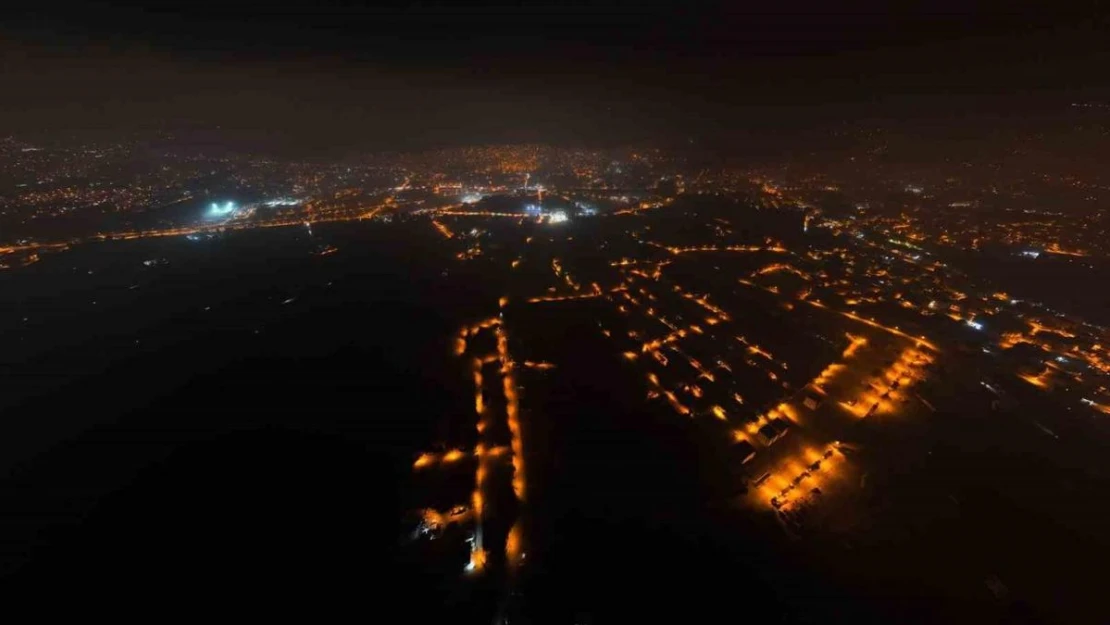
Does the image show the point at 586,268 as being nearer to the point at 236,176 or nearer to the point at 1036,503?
the point at 1036,503

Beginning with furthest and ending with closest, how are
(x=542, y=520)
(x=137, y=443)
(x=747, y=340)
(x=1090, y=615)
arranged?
1. (x=747, y=340)
2. (x=137, y=443)
3. (x=542, y=520)
4. (x=1090, y=615)

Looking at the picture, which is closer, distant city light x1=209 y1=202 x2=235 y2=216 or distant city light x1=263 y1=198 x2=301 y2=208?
distant city light x1=209 y1=202 x2=235 y2=216

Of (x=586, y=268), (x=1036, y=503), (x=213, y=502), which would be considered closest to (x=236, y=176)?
(x=586, y=268)

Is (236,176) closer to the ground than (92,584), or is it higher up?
higher up

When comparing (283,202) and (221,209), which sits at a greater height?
(283,202)

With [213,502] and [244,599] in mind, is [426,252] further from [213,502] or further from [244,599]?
[244,599]

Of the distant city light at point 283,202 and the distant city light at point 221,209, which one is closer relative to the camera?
the distant city light at point 221,209

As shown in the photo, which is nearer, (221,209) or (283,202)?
(221,209)

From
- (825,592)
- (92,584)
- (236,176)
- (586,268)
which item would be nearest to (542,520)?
(825,592)

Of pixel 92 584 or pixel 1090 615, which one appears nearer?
pixel 1090 615

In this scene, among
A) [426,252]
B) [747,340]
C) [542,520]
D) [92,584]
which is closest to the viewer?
[92,584]

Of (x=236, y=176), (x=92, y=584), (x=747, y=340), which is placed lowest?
(x=92, y=584)
